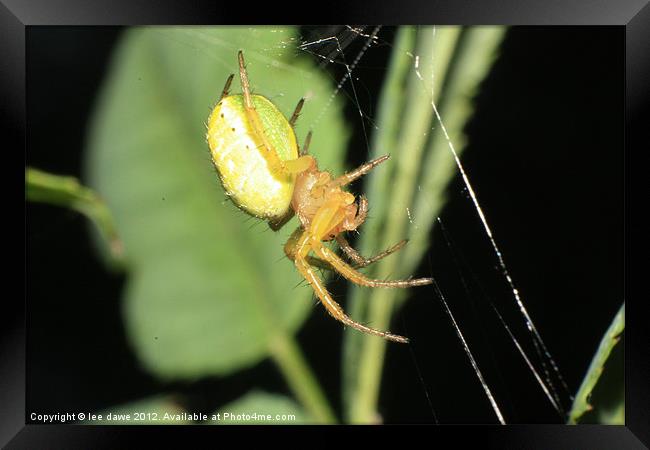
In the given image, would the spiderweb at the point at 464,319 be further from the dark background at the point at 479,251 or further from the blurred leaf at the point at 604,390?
the blurred leaf at the point at 604,390

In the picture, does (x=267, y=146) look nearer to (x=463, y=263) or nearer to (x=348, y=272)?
(x=348, y=272)

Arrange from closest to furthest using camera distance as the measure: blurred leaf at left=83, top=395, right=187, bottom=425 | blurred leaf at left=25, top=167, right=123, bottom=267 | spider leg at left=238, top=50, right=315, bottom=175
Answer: blurred leaf at left=25, top=167, right=123, bottom=267 → spider leg at left=238, top=50, right=315, bottom=175 → blurred leaf at left=83, top=395, right=187, bottom=425

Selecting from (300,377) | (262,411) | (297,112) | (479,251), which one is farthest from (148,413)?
(479,251)

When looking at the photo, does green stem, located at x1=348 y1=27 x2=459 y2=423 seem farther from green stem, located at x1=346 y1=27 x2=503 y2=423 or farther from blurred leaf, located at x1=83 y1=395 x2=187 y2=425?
blurred leaf, located at x1=83 y1=395 x2=187 y2=425

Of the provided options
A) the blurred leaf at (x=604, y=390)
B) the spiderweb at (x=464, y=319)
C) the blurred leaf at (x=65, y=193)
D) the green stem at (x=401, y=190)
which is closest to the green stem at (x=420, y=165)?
the green stem at (x=401, y=190)

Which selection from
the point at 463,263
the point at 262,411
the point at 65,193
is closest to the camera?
the point at 65,193

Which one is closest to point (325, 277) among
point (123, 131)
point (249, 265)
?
point (249, 265)

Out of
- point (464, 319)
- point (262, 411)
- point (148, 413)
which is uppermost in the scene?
point (464, 319)

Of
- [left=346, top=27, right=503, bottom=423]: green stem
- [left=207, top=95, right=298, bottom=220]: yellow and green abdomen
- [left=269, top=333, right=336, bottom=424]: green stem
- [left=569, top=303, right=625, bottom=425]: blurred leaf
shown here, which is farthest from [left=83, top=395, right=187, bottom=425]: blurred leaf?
[left=569, top=303, right=625, bottom=425]: blurred leaf
